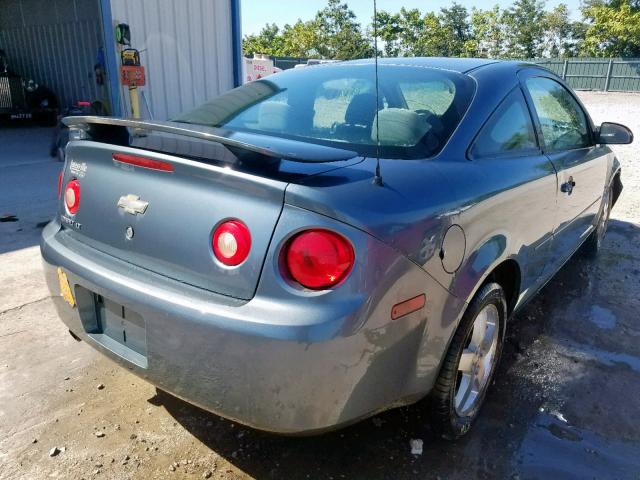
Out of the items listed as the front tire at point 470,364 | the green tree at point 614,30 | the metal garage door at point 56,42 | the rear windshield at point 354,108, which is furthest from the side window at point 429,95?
the green tree at point 614,30

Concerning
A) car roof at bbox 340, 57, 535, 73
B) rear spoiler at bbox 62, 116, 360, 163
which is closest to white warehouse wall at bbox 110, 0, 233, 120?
car roof at bbox 340, 57, 535, 73

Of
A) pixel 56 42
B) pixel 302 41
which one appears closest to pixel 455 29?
pixel 302 41

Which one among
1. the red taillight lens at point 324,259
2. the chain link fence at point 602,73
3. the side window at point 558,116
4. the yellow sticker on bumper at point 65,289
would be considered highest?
the side window at point 558,116

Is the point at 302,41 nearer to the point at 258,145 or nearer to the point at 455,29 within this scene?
the point at 455,29

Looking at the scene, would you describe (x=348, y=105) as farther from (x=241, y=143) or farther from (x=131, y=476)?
(x=131, y=476)

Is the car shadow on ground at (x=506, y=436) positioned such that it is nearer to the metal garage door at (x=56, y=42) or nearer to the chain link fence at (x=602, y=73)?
the metal garage door at (x=56, y=42)

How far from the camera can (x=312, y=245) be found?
1.62 metres

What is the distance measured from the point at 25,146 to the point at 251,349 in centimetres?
1005

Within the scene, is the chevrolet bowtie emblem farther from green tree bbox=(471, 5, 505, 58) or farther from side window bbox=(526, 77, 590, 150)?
green tree bbox=(471, 5, 505, 58)

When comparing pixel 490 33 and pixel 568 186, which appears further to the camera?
pixel 490 33

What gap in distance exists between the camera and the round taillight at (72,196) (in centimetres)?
223

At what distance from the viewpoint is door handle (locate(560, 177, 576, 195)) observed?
3.04 m

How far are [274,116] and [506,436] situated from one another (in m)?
1.83

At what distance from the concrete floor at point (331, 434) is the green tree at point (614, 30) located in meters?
47.7
